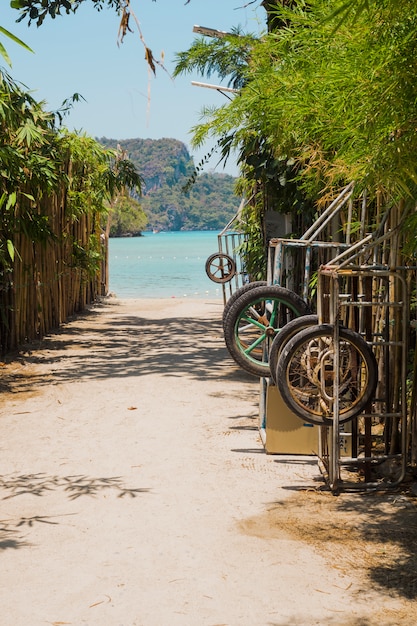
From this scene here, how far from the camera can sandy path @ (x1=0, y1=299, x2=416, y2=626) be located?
9.76ft

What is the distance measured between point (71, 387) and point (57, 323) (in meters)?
3.90

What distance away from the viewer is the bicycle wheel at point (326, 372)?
13.4 feet

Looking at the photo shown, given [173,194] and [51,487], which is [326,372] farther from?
[173,194]

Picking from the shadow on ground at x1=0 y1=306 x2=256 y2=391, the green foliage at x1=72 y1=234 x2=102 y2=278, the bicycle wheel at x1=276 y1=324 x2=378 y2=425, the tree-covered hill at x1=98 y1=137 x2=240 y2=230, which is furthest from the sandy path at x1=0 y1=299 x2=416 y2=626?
the tree-covered hill at x1=98 y1=137 x2=240 y2=230

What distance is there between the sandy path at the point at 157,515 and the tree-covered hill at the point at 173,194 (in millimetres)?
94546

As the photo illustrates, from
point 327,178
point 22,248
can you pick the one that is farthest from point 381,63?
point 22,248

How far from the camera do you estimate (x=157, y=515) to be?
12.8 feet

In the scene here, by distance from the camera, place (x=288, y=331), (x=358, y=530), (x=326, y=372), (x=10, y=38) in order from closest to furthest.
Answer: (x=10, y=38) → (x=358, y=530) → (x=326, y=372) → (x=288, y=331)

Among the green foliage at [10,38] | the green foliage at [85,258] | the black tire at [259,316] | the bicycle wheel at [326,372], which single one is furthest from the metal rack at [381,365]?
the green foliage at [85,258]

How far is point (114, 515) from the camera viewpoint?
12.8 feet

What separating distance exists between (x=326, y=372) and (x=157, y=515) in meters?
1.08

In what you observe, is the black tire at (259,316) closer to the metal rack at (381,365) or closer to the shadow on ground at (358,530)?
the metal rack at (381,365)

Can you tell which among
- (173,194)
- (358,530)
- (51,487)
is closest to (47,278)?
(51,487)

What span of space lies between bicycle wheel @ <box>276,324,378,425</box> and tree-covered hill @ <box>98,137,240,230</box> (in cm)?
9616
